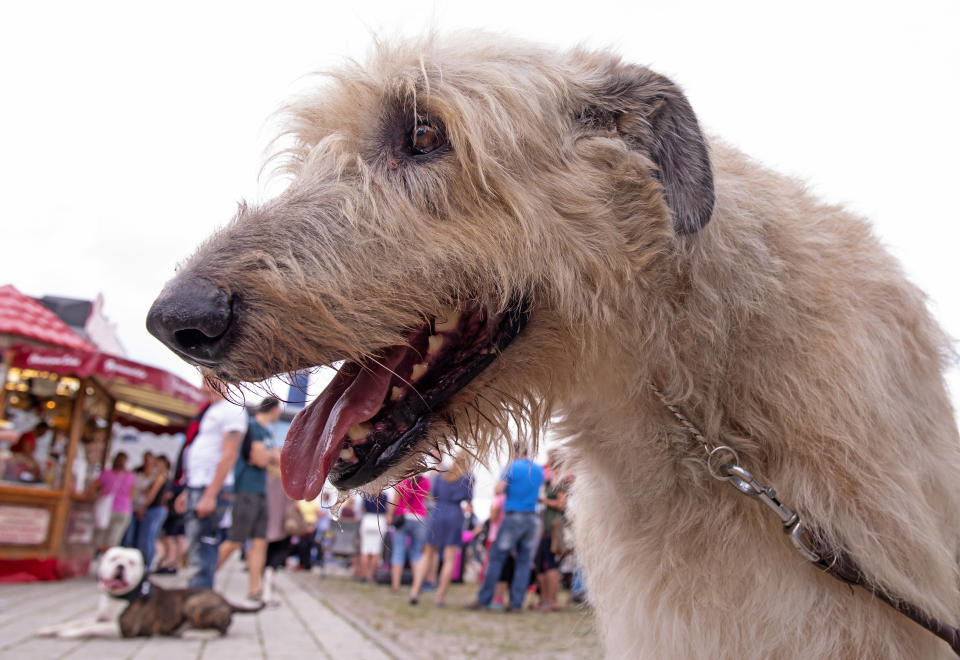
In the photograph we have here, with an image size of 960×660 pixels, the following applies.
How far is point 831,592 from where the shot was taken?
1907 mm

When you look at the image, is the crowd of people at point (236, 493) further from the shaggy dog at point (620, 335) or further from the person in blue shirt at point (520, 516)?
the shaggy dog at point (620, 335)

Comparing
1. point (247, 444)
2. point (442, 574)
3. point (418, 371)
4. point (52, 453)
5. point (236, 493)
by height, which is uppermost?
point (52, 453)

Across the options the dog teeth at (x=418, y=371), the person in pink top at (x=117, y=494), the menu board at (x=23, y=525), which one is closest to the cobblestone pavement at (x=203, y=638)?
the menu board at (x=23, y=525)

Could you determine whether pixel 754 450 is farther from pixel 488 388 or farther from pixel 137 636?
pixel 137 636

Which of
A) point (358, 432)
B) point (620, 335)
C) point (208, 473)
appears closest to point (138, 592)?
point (208, 473)

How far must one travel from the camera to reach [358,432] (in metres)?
2.07

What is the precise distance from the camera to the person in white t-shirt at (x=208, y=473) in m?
7.24

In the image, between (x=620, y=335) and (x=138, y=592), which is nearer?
(x=620, y=335)

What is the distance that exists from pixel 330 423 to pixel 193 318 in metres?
A: 0.48

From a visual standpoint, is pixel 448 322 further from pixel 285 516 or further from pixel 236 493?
pixel 285 516

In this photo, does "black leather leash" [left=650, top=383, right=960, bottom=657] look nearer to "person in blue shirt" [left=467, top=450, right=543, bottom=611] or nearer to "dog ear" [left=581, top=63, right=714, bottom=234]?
"dog ear" [left=581, top=63, right=714, bottom=234]

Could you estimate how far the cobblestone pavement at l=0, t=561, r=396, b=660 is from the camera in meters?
5.77

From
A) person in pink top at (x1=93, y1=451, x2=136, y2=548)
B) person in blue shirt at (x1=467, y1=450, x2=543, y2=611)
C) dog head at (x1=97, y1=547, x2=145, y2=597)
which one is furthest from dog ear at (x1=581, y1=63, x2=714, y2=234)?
person in pink top at (x1=93, y1=451, x2=136, y2=548)

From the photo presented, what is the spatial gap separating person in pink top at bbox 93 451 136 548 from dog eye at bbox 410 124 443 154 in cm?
1279
